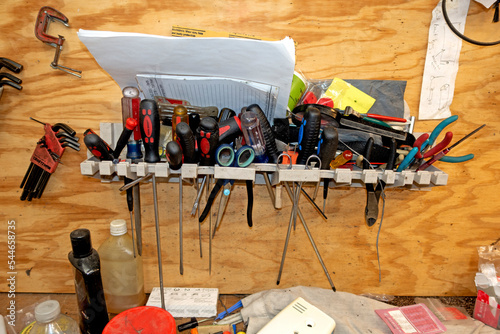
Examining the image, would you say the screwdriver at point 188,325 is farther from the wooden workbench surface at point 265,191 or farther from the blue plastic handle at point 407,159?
the blue plastic handle at point 407,159

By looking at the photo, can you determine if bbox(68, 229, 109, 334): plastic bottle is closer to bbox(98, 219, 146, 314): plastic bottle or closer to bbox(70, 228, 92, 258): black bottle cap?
bbox(70, 228, 92, 258): black bottle cap

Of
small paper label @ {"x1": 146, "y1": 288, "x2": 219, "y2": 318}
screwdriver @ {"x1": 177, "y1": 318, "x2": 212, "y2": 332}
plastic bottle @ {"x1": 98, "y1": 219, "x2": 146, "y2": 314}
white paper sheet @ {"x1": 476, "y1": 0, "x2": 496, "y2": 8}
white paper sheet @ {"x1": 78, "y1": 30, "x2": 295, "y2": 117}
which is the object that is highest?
white paper sheet @ {"x1": 476, "y1": 0, "x2": 496, "y2": 8}

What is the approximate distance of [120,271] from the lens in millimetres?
841

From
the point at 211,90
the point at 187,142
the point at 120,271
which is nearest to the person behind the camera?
the point at 187,142

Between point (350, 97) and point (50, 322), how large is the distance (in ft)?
2.66

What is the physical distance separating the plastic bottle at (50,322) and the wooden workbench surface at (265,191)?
0.84 ft

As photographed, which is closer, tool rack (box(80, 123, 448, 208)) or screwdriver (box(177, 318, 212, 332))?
tool rack (box(80, 123, 448, 208))

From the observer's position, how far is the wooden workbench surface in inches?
30.0

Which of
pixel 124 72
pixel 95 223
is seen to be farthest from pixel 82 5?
pixel 95 223

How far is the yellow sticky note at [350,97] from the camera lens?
0.79m

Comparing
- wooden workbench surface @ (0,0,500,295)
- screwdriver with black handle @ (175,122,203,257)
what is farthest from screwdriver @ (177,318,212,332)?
screwdriver with black handle @ (175,122,203,257)

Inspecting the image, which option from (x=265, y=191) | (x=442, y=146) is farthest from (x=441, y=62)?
(x=265, y=191)

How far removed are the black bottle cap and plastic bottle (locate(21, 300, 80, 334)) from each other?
0.09 metres

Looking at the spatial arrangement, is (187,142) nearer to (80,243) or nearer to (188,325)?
(80,243)
